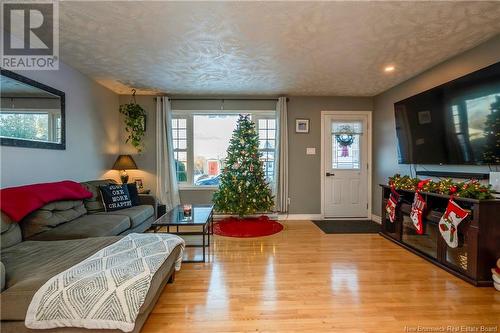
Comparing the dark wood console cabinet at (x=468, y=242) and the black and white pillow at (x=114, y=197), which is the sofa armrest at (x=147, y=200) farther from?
the dark wood console cabinet at (x=468, y=242)

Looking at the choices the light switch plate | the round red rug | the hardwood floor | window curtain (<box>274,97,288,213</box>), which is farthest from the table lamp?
the light switch plate

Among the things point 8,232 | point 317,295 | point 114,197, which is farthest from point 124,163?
point 317,295

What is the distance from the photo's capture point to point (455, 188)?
2473 mm

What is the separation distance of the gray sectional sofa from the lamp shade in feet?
2.62

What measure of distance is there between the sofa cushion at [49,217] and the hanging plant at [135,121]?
1828mm

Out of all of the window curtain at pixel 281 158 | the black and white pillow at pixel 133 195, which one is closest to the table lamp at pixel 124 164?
the black and white pillow at pixel 133 195

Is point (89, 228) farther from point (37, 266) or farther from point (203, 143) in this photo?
point (203, 143)

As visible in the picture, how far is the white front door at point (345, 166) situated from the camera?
188 inches

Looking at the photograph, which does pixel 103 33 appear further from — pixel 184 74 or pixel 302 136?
pixel 302 136

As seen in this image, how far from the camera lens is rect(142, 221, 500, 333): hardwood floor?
1753 millimetres

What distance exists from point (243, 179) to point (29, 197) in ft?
9.12

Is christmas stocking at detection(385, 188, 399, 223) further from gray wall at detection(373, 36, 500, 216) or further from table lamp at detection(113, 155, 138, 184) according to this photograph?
table lamp at detection(113, 155, 138, 184)

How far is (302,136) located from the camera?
188 inches


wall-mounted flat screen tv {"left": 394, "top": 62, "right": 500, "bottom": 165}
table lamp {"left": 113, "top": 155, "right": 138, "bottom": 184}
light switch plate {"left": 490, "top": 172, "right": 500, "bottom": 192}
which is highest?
wall-mounted flat screen tv {"left": 394, "top": 62, "right": 500, "bottom": 165}
